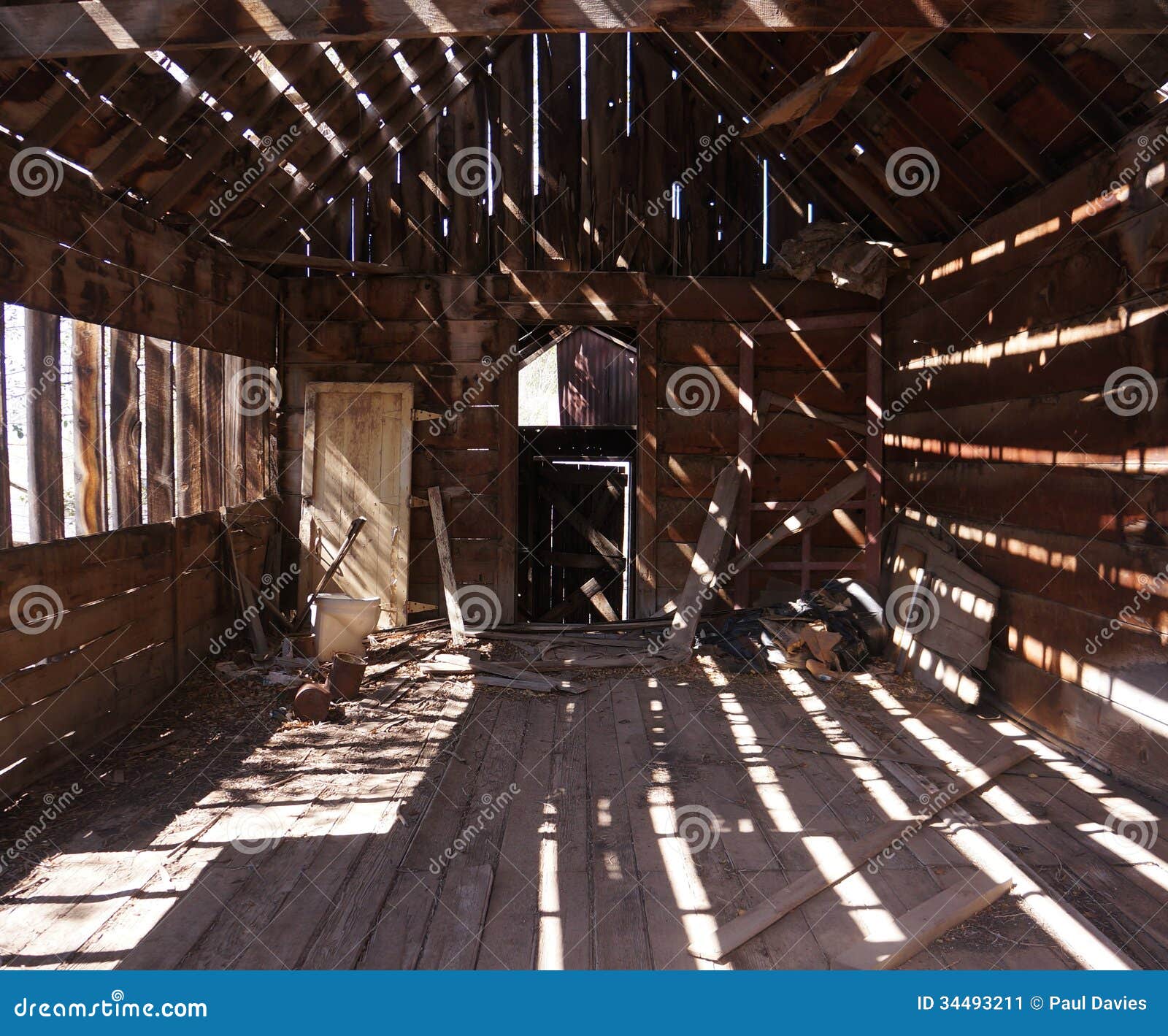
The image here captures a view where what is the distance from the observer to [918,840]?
4312mm

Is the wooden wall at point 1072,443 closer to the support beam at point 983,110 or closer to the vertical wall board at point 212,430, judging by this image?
the support beam at point 983,110

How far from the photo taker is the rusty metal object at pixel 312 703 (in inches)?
243

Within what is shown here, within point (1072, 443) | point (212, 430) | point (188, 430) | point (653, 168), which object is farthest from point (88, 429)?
point (1072, 443)

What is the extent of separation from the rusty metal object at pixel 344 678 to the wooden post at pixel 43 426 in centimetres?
215

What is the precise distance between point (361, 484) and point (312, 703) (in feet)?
10.5

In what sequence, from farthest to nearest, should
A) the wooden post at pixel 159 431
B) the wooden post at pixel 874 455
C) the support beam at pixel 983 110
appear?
the wooden post at pixel 874 455
the wooden post at pixel 159 431
the support beam at pixel 983 110

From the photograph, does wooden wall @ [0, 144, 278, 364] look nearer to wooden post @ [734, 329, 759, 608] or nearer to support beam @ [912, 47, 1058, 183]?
wooden post @ [734, 329, 759, 608]

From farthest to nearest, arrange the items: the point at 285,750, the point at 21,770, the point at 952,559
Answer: the point at 952,559, the point at 285,750, the point at 21,770

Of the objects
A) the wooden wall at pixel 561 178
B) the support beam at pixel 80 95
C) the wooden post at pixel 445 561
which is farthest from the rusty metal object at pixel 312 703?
the wooden wall at pixel 561 178

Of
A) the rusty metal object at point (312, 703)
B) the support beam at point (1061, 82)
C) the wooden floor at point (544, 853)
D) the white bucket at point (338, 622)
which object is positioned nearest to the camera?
the wooden floor at point (544, 853)

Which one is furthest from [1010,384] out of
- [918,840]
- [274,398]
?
[274,398]

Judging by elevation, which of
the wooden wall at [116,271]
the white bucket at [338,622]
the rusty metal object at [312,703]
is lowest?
the rusty metal object at [312,703]

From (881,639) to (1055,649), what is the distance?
2312 mm

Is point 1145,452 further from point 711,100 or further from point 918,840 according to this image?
point 711,100
